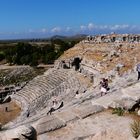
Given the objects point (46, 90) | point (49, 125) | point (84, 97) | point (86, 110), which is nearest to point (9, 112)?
point (46, 90)

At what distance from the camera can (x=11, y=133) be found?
333 inches

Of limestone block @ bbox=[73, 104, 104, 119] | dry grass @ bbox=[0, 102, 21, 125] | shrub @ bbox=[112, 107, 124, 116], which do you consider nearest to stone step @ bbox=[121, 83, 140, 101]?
shrub @ bbox=[112, 107, 124, 116]

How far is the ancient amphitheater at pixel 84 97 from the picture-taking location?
31.8 feet

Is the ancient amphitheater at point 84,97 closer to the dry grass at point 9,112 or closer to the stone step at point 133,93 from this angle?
the stone step at point 133,93

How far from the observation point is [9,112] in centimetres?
3716

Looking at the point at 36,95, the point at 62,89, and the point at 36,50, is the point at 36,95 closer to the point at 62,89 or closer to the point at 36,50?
the point at 62,89

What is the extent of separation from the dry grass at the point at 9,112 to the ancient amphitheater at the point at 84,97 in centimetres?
76

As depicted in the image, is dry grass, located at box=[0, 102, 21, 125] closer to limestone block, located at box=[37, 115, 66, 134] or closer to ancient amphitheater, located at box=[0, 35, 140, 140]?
ancient amphitheater, located at box=[0, 35, 140, 140]

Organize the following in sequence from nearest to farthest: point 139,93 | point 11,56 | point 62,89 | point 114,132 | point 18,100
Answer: point 114,132 < point 139,93 < point 62,89 < point 18,100 < point 11,56

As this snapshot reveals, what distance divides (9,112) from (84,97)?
71.3 feet

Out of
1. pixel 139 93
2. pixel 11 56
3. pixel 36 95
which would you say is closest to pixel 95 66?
pixel 36 95

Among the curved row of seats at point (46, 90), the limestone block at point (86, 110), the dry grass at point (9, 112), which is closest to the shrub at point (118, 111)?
the limestone block at point (86, 110)

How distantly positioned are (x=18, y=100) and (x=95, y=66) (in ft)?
32.9

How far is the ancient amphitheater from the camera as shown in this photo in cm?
969
